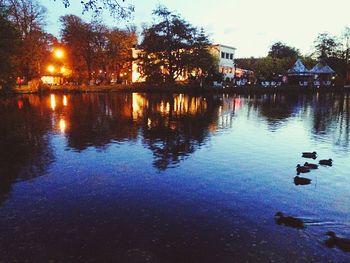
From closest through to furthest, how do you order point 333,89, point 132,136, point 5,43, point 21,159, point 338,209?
point 338,209 → point 21,159 → point 132,136 → point 5,43 → point 333,89

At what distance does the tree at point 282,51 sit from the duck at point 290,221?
122m

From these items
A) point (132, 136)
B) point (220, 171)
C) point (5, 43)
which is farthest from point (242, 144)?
point (5, 43)

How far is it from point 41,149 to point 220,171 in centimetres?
955

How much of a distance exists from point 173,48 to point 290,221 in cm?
5911

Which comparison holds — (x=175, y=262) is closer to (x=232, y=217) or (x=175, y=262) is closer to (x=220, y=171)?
(x=232, y=217)

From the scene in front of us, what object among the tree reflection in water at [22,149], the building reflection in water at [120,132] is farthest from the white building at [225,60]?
the tree reflection in water at [22,149]

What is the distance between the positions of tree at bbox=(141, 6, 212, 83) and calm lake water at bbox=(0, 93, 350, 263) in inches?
1797

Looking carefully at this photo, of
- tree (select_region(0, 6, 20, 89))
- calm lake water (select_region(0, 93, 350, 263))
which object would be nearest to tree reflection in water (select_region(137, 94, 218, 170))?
calm lake water (select_region(0, 93, 350, 263))

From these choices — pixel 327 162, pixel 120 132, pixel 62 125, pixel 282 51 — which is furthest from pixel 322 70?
pixel 327 162

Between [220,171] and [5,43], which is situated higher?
[5,43]

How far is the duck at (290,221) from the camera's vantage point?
27.9ft

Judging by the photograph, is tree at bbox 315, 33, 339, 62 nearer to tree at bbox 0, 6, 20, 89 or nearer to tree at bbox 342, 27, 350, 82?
tree at bbox 342, 27, 350, 82

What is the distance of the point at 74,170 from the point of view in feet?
43.3

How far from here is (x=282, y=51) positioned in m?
124
